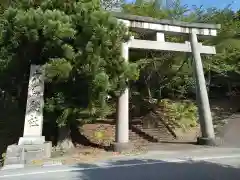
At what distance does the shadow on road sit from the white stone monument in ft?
10.3

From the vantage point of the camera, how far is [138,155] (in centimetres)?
945

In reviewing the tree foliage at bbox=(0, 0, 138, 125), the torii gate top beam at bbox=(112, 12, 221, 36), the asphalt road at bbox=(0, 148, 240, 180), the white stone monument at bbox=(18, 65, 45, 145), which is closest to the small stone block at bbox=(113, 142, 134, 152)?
the tree foliage at bbox=(0, 0, 138, 125)

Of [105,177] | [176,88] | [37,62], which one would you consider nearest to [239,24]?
[176,88]

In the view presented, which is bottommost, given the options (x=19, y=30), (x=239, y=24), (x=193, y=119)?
(x=193, y=119)

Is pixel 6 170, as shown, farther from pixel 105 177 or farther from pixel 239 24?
pixel 239 24

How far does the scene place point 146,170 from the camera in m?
6.95

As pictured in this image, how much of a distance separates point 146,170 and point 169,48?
7.14 m

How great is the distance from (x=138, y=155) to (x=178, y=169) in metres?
2.73

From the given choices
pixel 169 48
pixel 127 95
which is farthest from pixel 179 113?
pixel 127 95

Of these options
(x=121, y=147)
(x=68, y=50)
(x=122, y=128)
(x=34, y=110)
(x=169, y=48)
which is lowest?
(x=121, y=147)

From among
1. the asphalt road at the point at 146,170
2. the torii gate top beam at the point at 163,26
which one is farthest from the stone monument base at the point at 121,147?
the torii gate top beam at the point at 163,26

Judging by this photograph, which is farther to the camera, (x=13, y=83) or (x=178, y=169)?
(x=13, y=83)

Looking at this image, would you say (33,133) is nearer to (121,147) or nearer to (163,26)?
(121,147)

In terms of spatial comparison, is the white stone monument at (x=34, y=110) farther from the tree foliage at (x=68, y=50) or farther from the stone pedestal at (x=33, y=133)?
the tree foliage at (x=68, y=50)
